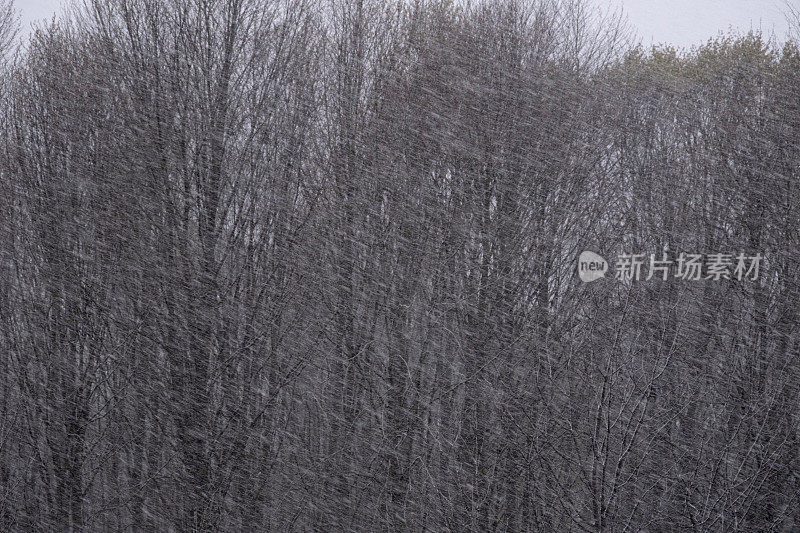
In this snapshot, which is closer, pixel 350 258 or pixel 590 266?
pixel 350 258

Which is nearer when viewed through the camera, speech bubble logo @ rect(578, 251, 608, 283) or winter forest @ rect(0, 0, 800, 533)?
winter forest @ rect(0, 0, 800, 533)

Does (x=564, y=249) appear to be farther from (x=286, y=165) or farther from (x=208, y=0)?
(x=208, y=0)

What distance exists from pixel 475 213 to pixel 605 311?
3.19 meters

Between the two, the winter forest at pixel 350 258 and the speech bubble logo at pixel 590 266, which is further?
the speech bubble logo at pixel 590 266

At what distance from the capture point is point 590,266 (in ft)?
35.5

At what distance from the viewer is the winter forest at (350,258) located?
9.05 m

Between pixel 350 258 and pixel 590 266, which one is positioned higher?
pixel 590 266

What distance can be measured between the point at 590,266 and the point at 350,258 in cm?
390

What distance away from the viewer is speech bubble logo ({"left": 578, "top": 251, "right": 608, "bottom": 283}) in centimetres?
1062

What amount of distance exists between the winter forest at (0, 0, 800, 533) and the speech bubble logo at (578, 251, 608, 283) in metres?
0.26

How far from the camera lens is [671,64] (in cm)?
1312

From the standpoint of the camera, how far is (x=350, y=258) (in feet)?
34.8

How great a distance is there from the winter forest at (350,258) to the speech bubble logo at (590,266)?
0.26 metres

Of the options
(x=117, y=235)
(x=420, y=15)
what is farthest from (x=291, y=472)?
(x=420, y=15)
